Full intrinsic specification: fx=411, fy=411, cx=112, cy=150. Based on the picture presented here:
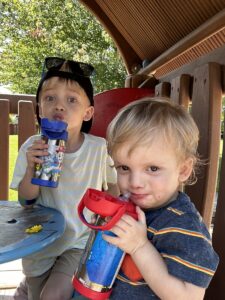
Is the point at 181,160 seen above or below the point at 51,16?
below

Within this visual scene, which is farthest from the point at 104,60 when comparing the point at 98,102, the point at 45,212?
the point at 45,212

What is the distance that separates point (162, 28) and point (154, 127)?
198 cm

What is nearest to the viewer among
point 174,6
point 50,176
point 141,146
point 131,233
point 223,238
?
point 131,233

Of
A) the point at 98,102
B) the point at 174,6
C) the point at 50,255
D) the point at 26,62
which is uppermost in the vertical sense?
the point at 26,62

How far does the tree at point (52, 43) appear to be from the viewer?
17.2 m

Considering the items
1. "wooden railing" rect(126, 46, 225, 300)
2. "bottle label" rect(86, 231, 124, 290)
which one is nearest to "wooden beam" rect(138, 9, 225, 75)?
"wooden railing" rect(126, 46, 225, 300)

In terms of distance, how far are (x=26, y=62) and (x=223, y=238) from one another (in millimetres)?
17181

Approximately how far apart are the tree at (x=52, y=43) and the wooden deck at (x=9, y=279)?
14320 millimetres

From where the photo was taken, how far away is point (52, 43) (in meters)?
17.4

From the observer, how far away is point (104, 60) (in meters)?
17.4

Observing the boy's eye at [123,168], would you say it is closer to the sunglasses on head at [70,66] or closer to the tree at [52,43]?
the sunglasses on head at [70,66]

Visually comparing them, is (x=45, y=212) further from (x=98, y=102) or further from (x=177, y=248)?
(x=98, y=102)

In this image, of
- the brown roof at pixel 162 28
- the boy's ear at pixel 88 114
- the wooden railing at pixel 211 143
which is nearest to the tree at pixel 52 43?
the brown roof at pixel 162 28

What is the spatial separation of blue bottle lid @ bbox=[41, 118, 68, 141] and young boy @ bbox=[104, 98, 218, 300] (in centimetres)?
35
